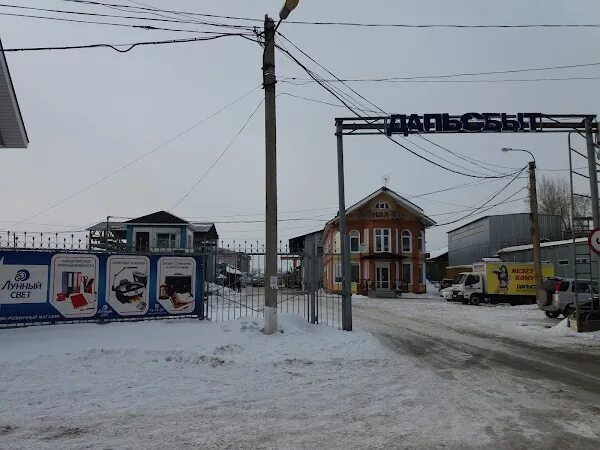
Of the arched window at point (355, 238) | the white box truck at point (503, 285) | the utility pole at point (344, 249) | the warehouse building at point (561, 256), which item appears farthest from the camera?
the arched window at point (355, 238)

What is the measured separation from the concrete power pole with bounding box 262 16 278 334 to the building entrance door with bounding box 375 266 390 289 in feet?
118

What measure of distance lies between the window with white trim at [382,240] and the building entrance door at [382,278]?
1.65m

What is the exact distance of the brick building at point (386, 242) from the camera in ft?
156

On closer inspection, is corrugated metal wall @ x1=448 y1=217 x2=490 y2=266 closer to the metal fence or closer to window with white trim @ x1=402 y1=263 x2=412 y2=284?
window with white trim @ x1=402 y1=263 x2=412 y2=284

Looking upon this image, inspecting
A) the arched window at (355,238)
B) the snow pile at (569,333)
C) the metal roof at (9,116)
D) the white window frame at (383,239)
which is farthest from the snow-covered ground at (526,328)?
the arched window at (355,238)

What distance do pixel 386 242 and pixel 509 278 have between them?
598 inches

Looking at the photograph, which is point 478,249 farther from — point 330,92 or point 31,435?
point 31,435

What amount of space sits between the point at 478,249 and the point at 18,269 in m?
57.6

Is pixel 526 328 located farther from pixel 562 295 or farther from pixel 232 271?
pixel 232 271

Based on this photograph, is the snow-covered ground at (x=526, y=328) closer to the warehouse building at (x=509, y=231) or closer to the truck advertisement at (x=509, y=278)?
the truck advertisement at (x=509, y=278)

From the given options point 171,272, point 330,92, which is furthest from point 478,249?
point 171,272

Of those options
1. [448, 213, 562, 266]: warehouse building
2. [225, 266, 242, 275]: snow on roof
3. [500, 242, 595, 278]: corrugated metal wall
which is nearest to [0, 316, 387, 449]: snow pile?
[225, 266, 242, 275]: snow on roof

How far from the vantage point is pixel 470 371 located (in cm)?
1012

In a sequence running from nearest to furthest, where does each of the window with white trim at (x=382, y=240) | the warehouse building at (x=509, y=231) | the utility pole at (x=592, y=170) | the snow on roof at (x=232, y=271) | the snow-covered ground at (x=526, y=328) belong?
the snow on roof at (x=232, y=271) → the snow-covered ground at (x=526, y=328) → the utility pole at (x=592, y=170) → the window with white trim at (x=382, y=240) → the warehouse building at (x=509, y=231)
